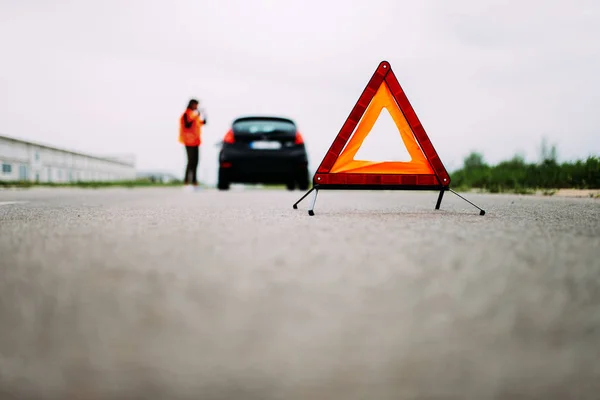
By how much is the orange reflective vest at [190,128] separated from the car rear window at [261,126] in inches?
39.4

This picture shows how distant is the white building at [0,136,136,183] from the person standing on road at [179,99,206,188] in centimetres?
2013

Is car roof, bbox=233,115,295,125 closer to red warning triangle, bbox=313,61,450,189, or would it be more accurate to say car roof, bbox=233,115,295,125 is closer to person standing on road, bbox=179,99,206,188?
person standing on road, bbox=179,99,206,188

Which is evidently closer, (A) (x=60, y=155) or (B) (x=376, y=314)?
(B) (x=376, y=314)

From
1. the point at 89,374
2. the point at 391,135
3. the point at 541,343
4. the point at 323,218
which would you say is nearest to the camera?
the point at 89,374

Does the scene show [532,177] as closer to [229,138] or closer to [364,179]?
[229,138]

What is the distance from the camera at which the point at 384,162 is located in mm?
5621

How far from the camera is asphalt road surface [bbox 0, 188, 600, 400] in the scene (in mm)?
1400

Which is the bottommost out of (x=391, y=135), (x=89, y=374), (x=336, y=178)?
(x=89, y=374)

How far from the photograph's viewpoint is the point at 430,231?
4.07 meters

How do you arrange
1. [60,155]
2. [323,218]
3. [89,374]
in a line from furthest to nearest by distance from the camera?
[60,155] → [323,218] → [89,374]

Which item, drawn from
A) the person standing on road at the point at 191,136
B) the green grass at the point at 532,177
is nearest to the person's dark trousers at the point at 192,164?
the person standing on road at the point at 191,136

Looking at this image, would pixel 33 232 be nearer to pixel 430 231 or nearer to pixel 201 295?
pixel 201 295

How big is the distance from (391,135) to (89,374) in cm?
463

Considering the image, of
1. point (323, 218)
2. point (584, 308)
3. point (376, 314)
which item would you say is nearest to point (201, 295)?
point (376, 314)
